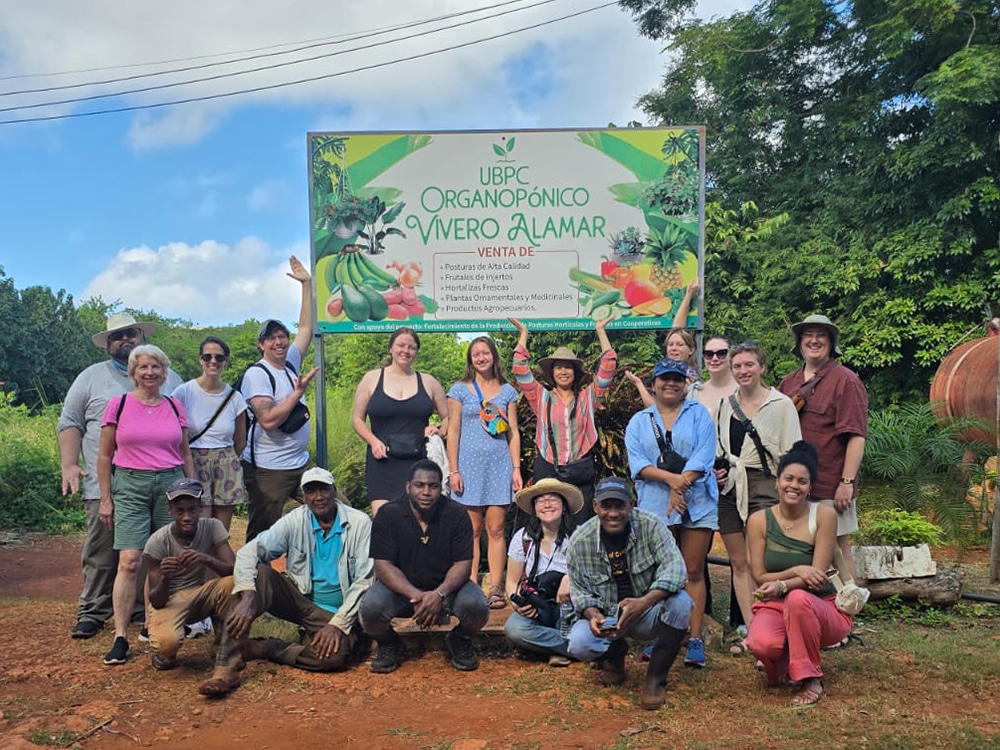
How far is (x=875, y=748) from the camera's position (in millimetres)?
3719

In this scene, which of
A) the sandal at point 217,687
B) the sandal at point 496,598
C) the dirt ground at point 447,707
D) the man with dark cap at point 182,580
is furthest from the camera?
the sandal at point 496,598

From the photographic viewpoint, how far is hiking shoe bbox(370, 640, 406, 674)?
498 centimetres

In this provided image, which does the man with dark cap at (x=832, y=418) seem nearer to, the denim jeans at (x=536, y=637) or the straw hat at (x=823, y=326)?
the straw hat at (x=823, y=326)

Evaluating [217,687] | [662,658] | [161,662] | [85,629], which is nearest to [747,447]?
[662,658]

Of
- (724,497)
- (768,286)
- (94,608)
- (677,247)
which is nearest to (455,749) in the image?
(724,497)

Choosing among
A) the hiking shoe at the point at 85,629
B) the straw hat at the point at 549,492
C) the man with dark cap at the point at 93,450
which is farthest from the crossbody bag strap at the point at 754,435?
the hiking shoe at the point at 85,629

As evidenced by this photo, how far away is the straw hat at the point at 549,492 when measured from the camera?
5078mm

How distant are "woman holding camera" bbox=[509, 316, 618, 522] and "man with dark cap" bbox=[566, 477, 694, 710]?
81 cm

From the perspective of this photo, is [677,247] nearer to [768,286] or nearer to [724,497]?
[724,497]

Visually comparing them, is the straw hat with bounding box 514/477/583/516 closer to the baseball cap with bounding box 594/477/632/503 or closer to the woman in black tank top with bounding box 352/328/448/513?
the baseball cap with bounding box 594/477/632/503

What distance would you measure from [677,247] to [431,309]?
197 cm

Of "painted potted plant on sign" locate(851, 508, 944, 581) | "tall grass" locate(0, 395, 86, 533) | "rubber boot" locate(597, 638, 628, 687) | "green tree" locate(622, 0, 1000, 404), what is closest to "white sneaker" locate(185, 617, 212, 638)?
"rubber boot" locate(597, 638, 628, 687)

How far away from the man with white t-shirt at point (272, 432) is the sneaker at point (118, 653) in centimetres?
109

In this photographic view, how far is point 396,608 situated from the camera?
16.3ft
